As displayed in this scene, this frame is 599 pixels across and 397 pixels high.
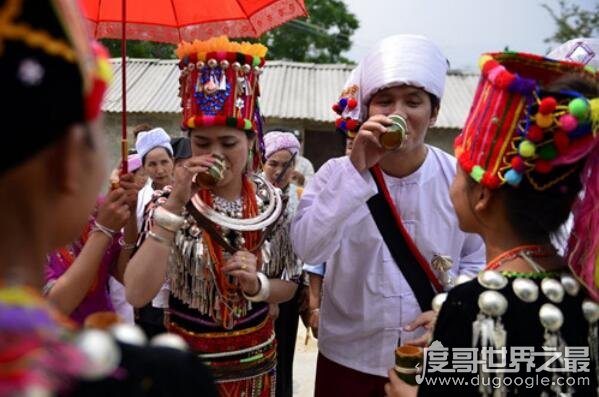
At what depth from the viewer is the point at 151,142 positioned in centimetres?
528

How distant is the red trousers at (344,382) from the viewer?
8.77 ft

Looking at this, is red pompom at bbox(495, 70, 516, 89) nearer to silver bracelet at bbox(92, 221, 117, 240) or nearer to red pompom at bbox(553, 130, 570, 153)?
red pompom at bbox(553, 130, 570, 153)

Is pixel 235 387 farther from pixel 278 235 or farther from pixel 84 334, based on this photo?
pixel 84 334

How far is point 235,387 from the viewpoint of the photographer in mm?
2674

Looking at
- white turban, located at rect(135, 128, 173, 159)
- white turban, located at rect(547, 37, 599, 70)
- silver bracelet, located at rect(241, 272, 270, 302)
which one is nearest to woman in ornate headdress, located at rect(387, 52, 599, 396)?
silver bracelet, located at rect(241, 272, 270, 302)

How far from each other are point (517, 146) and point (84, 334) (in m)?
1.30

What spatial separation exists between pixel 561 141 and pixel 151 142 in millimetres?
4154

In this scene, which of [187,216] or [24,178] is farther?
[187,216]

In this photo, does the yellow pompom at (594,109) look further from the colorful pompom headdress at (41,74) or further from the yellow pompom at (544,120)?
the colorful pompom headdress at (41,74)

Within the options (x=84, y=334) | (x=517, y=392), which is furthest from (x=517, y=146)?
(x=84, y=334)

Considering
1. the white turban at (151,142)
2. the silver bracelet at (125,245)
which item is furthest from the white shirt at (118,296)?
the white turban at (151,142)

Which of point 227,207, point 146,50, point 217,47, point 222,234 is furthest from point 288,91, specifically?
point 222,234

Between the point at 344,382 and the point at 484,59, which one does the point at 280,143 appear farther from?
the point at 484,59

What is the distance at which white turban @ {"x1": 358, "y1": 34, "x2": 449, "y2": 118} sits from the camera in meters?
2.56
